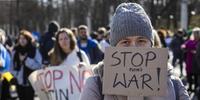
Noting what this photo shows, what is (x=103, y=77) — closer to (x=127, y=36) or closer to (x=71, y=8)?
(x=127, y=36)

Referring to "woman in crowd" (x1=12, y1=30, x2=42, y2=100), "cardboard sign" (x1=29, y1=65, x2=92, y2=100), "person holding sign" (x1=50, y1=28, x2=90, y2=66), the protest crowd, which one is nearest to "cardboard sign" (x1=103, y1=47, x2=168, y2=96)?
the protest crowd

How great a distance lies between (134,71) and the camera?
9.82ft

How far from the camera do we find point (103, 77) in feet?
9.85

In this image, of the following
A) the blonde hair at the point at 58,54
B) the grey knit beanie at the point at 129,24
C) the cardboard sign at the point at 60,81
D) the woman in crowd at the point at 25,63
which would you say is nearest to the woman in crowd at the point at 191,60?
the woman in crowd at the point at 25,63

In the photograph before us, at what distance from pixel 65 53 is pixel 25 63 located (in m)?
3.07

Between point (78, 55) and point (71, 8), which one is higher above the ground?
point (71, 8)

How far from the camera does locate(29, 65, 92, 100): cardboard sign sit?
6.75 m

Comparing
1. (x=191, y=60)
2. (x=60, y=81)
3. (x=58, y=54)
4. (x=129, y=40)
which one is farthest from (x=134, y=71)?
(x=191, y=60)

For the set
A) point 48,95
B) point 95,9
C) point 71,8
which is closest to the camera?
point 48,95

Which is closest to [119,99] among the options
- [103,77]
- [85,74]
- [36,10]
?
[103,77]

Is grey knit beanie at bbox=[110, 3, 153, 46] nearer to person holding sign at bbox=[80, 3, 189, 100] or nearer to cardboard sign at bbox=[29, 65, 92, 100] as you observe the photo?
person holding sign at bbox=[80, 3, 189, 100]

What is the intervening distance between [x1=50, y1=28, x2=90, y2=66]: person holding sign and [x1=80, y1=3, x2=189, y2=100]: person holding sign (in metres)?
3.91

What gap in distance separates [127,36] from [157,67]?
0.73 ft

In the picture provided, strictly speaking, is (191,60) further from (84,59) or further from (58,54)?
(58,54)
